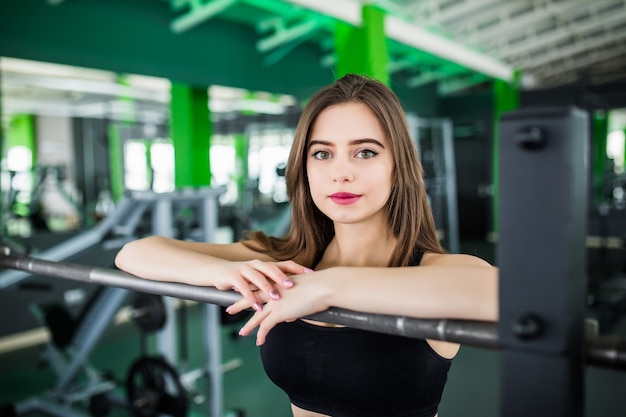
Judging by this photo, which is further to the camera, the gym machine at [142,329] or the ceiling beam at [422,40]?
the ceiling beam at [422,40]

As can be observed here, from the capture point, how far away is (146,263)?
93cm

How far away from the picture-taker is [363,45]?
426 centimetres

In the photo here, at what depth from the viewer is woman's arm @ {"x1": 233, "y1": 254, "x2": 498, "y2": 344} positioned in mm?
524

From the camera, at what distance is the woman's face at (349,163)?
806 millimetres

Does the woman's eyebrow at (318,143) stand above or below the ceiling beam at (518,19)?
below

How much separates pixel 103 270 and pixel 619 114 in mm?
10187

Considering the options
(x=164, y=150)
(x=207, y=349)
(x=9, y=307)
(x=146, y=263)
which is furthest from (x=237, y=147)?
(x=146, y=263)

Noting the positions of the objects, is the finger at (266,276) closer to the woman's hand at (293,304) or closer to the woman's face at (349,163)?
the woman's hand at (293,304)

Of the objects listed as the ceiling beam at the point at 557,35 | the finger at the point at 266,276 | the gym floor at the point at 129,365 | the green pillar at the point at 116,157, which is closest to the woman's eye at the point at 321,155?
the finger at the point at 266,276

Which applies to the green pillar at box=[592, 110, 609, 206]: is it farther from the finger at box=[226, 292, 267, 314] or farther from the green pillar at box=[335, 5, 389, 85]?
Result: the finger at box=[226, 292, 267, 314]

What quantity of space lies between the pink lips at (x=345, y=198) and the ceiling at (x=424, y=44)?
3210 millimetres

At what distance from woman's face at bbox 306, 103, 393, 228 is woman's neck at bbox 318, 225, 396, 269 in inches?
2.4

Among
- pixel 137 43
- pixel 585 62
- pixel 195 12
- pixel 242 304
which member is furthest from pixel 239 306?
pixel 585 62

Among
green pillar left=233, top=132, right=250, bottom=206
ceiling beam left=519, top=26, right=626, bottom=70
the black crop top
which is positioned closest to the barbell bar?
the black crop top
